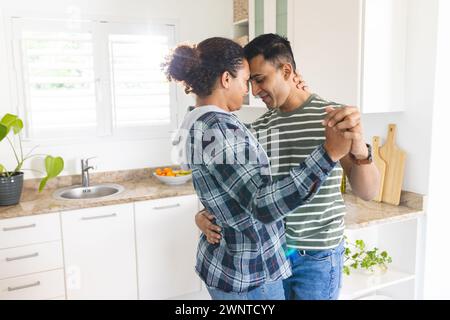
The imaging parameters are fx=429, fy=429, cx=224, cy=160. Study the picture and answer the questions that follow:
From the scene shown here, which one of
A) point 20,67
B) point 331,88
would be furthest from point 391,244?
point 20,67

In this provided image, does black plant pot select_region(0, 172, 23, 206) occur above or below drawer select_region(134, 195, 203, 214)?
above

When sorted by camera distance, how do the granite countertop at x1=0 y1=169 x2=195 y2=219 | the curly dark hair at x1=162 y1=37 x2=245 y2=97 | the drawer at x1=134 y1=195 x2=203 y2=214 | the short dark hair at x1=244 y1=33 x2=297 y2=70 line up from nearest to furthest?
the curly dark hair at x1=162 y1=37 x2=245 y2=97 < the short dark hair at x1=244 y1=33 x2=297 y2=70 < the granite countertop at x1=0 y1=169 x2=195 y2=219 < the drawer at x1=134 y1=195 x2=203 y2=214

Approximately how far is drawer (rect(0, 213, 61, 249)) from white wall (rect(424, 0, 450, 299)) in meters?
2.02

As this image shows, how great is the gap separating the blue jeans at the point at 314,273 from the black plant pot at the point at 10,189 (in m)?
1.79

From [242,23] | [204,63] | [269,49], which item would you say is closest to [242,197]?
[204,63]

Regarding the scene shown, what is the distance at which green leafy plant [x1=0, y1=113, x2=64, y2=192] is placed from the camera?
2.48 m

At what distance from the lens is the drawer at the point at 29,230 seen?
7.52 ft

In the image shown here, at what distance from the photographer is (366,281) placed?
2.24 metres

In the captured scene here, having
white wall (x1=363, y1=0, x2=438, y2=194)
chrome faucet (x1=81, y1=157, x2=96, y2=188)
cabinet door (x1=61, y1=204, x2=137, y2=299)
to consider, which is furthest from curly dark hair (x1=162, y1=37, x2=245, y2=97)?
chrome faucet (x1=81, y1=157, x2=96, y2=188)

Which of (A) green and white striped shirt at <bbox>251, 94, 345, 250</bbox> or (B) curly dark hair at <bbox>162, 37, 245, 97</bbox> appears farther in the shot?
(A) green and white striped shirt at <bbox>251, 94, 345, 250</bbox>

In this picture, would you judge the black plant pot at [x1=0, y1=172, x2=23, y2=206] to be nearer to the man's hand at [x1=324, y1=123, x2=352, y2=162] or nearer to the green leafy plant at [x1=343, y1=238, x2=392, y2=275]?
the green leafy plant at [x1=343, y1=238, x2=392, y2=275]

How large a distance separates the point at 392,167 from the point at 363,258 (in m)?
0.52

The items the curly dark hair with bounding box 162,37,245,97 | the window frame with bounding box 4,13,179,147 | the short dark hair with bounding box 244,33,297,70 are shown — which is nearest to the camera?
the curly dark hair with bounding box 162,37,245,97

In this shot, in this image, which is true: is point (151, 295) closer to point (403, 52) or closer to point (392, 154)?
point (392, 154)
